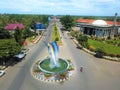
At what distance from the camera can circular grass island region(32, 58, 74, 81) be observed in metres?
29.2

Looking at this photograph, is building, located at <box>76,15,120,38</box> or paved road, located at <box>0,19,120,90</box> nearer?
paved road, located at <box>0,19,120,90</box>

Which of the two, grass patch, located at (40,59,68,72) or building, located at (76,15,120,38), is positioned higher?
building, located at (76,15,120,38)

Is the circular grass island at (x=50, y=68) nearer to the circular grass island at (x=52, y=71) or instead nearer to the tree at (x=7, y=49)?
the circular grass island at (x=52, y=71)

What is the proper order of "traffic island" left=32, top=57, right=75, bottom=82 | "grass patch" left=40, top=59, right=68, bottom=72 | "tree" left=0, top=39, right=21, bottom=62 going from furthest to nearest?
"tree" left=0, top=39, right=21, bottom=62, "grass patch" left=40, top=59, right=68, bottom=72, "traffic island" left=32, top=57, right=75, bottom=82

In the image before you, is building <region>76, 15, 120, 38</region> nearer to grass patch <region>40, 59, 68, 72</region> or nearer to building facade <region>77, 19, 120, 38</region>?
building facade <region>77, 19, 120, 38</region>

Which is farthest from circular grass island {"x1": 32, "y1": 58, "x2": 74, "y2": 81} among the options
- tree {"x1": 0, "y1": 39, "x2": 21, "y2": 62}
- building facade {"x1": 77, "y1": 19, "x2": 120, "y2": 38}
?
building facade {"x1": 77, "y1": 19, "x2": 120, "y2": 38}

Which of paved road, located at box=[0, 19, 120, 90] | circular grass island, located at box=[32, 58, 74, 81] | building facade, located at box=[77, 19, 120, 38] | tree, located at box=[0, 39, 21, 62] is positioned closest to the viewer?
paved road, located at box=[0, 19, 120, 90]

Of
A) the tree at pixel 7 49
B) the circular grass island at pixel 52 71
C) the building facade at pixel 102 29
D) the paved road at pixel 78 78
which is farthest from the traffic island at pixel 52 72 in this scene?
the building facade at pixel 102 29

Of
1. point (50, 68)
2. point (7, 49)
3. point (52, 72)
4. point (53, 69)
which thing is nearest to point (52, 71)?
point (52, 72)

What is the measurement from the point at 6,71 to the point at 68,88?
13.7 m

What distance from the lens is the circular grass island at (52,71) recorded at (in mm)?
29219

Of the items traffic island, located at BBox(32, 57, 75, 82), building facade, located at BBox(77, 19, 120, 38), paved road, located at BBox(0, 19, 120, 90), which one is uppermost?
building facade, located at BBox(77, 19, 120, 38)

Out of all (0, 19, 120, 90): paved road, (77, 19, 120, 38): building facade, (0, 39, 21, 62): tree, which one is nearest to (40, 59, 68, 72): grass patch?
(0, 19, 120, 90): paved road

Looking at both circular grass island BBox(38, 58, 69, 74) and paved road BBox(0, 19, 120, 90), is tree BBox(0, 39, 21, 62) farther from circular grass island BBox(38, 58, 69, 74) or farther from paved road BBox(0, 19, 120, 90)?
circular grass island BBox(38, 58, 69, 74)
